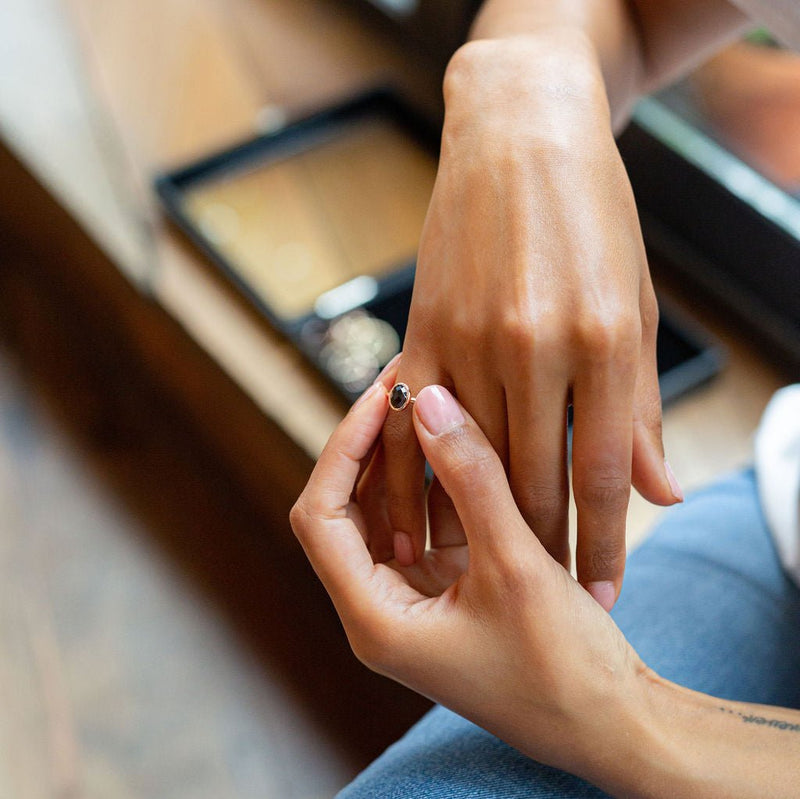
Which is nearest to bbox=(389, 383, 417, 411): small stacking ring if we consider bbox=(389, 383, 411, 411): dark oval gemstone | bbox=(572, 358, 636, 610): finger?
bbox=(389, 383, 411, 411): dark oval gemstone

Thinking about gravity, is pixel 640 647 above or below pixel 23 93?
below

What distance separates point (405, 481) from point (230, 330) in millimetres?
523

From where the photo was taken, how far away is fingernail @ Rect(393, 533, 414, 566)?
2.00ft

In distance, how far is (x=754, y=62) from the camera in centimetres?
100

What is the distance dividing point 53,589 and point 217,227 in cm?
54

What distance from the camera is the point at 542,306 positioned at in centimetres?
51

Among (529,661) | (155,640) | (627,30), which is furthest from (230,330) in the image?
(529,661)

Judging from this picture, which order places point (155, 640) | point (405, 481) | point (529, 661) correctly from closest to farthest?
1. point (529, 661)
2. point (405, 481)
3. point (155, 640)

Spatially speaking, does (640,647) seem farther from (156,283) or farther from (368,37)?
(368,37)

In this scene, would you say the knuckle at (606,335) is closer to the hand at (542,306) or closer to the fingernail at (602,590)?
the hand at (542,306)

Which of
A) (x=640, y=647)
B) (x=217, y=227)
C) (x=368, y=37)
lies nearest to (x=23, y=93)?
(x=217, y=227)

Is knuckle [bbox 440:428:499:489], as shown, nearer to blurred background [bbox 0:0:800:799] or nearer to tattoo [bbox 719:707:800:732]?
tattoo [bbox 719:707:800:732]

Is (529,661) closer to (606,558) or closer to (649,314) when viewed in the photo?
(606,558)

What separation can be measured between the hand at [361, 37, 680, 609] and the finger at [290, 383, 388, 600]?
2 centimetres
